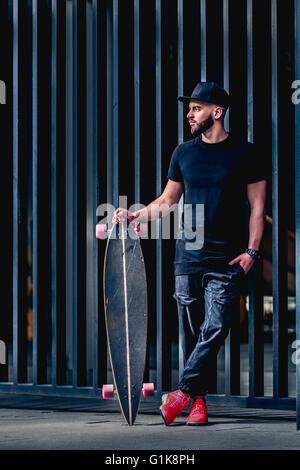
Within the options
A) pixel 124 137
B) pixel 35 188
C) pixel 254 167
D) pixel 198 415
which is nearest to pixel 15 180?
pixel 35 188

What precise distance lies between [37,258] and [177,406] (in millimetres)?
2288

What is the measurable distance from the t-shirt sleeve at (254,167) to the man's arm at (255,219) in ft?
0.11

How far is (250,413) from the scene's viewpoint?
23.1 ft

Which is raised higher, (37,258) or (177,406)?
(37,258)

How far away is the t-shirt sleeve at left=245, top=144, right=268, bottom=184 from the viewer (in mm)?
6660

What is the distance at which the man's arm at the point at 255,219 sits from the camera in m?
6.59

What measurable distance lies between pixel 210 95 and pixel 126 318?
1639 millimetres

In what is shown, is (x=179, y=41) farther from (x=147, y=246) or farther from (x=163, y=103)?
(x=147, y=246)

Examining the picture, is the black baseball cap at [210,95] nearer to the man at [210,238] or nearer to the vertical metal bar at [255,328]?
the man at [210,238]

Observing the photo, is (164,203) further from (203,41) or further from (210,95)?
(203,41)

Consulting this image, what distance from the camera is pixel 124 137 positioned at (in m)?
7.91

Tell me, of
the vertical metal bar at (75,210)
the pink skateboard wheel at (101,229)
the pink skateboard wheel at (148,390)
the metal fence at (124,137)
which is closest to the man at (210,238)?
the pink skateboard wheel at (101,229)
